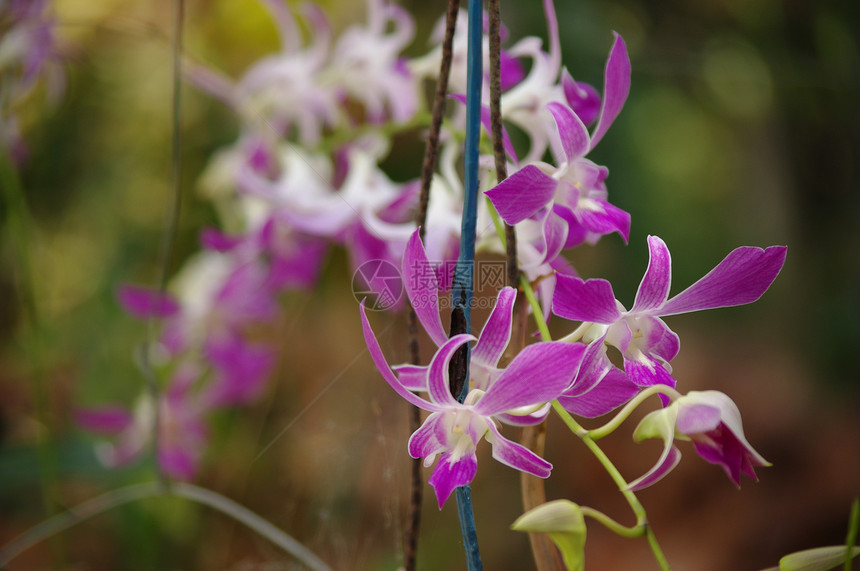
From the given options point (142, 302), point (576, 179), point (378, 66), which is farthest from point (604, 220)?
point (142, 302)

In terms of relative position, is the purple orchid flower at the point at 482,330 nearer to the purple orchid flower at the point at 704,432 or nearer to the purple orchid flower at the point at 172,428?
the purple orchid flower at the point at 704,432

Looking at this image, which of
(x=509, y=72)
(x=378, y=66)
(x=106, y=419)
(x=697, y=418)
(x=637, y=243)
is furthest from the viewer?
(x=637, y=243)

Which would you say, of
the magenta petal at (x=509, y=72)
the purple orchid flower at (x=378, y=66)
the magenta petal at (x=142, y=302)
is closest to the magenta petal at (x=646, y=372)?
the magenta petal at (x=509, y=72)

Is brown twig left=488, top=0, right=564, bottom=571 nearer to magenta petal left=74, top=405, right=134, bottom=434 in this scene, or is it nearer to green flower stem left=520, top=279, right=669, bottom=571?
green flower stem left=520, top=279, right=669, bottom=571

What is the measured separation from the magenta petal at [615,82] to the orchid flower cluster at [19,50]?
0.43 meters

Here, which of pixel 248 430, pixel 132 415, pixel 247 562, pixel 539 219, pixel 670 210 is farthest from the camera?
pixel 670 210

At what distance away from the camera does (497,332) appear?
6.2 inches

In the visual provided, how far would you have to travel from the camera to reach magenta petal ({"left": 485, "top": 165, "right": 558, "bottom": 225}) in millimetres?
147

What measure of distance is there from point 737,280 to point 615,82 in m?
0.06

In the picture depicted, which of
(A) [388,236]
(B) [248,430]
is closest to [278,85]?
(A) [388,236]

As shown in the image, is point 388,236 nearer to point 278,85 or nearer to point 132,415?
point 278,85

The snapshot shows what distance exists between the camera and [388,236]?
0.28m

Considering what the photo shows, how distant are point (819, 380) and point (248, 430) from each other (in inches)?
31.4

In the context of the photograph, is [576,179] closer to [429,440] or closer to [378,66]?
[429,440]
